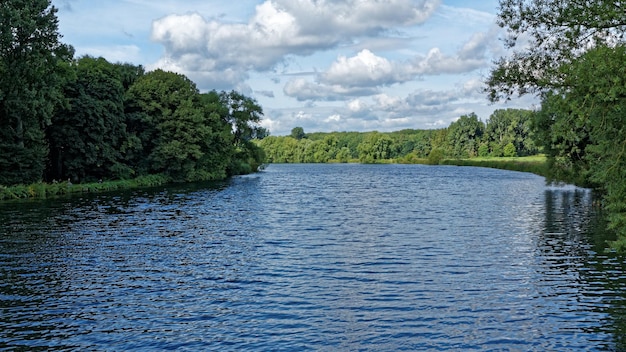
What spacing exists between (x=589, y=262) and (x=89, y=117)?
60501 mm

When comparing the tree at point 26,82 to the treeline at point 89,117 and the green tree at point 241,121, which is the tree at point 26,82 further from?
the green tree at point 241,121

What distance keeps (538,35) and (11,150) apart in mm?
55223

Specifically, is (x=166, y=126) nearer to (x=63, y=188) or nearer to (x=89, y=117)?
(x=89, y=117)

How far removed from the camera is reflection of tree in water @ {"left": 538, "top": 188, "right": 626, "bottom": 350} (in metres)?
17.4

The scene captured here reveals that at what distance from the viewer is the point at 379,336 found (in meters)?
15.6

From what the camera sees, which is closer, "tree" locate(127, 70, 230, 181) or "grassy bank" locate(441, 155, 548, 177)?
"tree" locate(127, 70, 230, 181)

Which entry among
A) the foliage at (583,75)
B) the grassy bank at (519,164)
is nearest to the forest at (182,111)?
the foliage at (583,75)

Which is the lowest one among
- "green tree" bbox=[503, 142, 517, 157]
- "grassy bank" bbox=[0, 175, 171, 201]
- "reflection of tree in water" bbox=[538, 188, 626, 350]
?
"reflection of tree in water" bbox=[538, 188, 626, 350]

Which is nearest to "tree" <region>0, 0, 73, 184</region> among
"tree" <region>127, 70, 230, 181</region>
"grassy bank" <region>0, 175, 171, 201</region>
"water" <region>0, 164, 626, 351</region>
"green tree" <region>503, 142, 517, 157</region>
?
"grassy bank" <region>0, 175, 171, 201</region>

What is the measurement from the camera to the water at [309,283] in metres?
15.6

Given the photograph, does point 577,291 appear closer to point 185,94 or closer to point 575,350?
point 575,350

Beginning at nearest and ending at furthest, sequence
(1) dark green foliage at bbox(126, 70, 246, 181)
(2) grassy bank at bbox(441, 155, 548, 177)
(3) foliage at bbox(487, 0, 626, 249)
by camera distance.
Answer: (3) foliage at bbox(487, 0, 626, 249) < (1) dark green foliage at bbox(126, 70, 246, 181) < (2) grassy bank at bbox(441, 155, 548, 177)

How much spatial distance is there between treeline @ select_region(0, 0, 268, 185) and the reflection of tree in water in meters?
49.4

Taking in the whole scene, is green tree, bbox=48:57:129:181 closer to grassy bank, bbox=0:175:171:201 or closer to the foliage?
grassy bank, bbox=0:175:171:201
